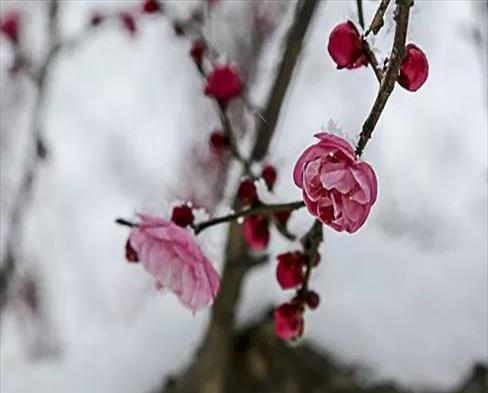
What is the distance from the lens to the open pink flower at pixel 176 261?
799 millimetres

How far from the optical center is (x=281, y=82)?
126 cm

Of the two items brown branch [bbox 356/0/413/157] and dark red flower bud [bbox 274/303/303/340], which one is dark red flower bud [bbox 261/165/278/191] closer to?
dark red flower bud [bbox 274/303/303/340]

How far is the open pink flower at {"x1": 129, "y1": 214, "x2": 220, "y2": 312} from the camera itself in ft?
2.62

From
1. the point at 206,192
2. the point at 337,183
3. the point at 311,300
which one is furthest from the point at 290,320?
the point at 206,192

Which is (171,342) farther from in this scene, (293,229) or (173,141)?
(173,141)

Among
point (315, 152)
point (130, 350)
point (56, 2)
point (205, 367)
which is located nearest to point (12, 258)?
→ point (56, 2)

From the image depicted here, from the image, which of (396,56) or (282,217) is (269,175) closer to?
(282,217)

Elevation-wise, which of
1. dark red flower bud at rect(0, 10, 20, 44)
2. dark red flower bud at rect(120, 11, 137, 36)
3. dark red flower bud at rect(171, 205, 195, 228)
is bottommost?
dark red flower bud at rect(0, 10, 20, 44)

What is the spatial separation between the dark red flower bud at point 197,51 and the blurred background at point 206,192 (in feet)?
0.59

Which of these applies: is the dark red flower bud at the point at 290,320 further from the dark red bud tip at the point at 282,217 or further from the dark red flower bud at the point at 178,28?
the dark red flower bud at the point at 178,28

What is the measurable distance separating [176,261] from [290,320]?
13 centimetres

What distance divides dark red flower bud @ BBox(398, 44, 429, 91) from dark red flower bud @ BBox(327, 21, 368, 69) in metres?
0.03

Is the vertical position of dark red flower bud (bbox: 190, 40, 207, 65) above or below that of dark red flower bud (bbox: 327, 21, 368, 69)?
below

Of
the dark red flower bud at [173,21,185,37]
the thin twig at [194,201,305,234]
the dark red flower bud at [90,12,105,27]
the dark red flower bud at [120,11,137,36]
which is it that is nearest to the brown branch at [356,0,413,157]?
the thin twig at [194,201,305,234]
